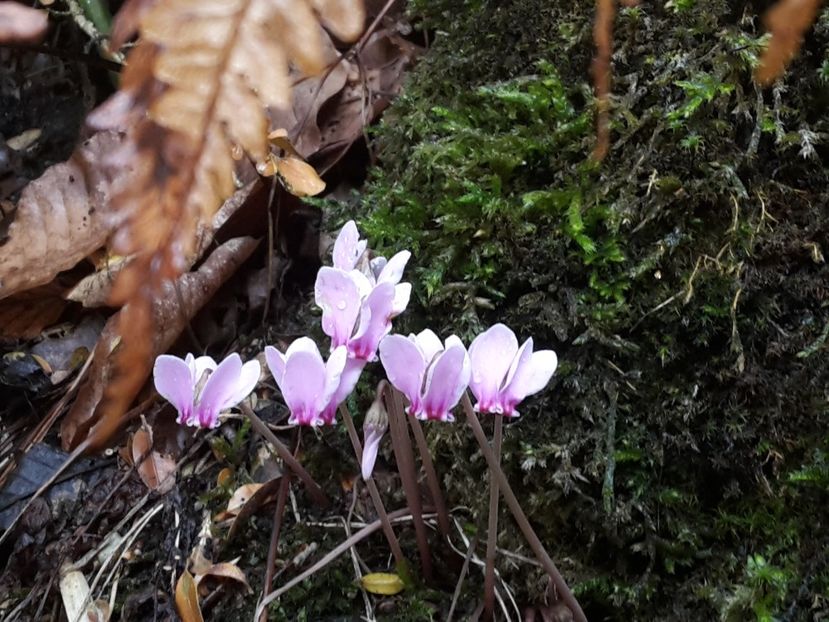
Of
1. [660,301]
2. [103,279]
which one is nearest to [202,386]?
[660,301]

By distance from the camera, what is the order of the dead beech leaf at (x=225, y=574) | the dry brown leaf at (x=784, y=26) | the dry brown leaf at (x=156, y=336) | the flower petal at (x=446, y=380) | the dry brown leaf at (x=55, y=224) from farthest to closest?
the dry brown leaf at (x=156, y=336), the dry brown leaf at (x=55, y=224), the dead beech leaf at (x=225, y=574), the flower petal at (x=446, y=380), the dry brown leaf at (x=784, y=26)

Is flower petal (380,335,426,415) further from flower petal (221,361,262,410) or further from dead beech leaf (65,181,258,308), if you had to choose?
dead beech leaf (65,181,258,308)

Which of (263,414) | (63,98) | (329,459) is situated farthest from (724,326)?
(63,98)

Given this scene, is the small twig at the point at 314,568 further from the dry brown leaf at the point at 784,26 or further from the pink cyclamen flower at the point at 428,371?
the dry brown leaf at the point at 784,26

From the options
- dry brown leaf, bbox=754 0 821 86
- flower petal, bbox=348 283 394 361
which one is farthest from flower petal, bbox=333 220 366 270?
dry brown leaf, bbox=754 0 821 86

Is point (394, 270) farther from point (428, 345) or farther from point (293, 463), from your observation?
point (293, 463)

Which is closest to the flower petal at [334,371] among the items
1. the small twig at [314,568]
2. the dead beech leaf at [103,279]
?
the small twig at [314,568]

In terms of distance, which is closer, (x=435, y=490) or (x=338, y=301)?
(x=338, y=301)
